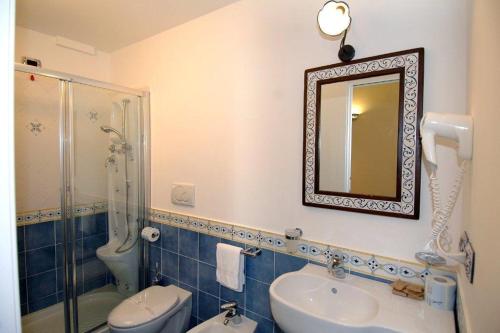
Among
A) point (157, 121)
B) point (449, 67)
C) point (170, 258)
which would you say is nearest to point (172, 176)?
point (157, 121)

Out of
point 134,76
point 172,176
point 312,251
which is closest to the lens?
point 312,251

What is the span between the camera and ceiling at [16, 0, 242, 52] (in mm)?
1688

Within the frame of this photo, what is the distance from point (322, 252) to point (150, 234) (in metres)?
1.45

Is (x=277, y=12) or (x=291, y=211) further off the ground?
(x=277, y=12)

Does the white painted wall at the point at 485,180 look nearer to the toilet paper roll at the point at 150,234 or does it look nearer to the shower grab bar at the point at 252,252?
the shower grab bar at the point at 252,252

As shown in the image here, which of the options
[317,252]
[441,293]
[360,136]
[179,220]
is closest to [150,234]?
[179,220]

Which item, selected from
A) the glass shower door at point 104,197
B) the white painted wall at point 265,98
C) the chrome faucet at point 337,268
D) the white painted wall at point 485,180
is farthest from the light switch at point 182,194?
the white painted wall at point 485,180

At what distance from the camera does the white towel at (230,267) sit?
5.09 ft

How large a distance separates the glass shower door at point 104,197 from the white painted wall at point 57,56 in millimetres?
707

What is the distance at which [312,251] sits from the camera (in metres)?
1.35

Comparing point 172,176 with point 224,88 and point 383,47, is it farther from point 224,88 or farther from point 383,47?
point 383,47

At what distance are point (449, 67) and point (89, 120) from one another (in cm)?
226

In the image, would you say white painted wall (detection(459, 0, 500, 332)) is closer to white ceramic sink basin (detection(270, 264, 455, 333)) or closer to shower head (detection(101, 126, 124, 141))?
white ceramic sink basin (detection(270, 264, 455, 333))

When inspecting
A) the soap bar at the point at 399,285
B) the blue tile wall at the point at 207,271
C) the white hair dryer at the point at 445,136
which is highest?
the white hair dryer at the point at 445,136
